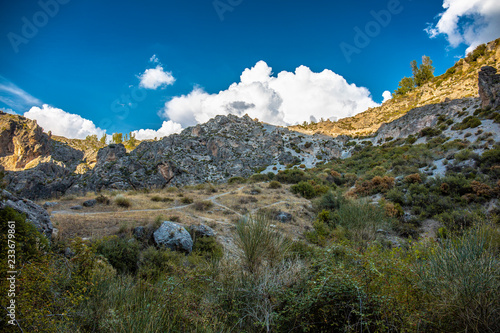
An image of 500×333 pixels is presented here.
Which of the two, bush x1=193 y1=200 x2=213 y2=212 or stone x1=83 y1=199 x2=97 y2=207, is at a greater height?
stone x1=83 y1=199 x2=97 y2=207

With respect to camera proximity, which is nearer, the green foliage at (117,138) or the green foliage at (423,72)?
the green foliage at (423,72)

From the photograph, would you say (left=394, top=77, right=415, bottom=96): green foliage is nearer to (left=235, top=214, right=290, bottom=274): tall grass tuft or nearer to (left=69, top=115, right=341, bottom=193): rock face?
(left=69, top=115, right=341, bottom=193): rock face

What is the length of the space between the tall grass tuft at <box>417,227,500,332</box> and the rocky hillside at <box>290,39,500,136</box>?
148 feet

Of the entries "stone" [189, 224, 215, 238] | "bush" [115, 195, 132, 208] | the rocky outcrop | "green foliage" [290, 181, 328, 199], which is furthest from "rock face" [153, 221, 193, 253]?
the rocky outcrop

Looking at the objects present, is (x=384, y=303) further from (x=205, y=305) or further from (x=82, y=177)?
(x=82, y=177)

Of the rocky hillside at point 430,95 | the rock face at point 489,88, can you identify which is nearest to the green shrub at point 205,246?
the rock face at point 489,88

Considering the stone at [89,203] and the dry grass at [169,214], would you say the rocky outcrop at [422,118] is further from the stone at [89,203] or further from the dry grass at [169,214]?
the stone at [89,203]

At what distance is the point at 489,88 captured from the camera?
25.1 meters

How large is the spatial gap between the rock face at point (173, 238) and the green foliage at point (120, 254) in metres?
1.35

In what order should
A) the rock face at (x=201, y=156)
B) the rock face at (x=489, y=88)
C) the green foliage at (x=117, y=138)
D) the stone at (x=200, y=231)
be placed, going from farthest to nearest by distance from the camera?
the green foliage at (x=117, y=138) → the rock face at (x=201, y=156) → the rock face at (x=489, y=88) → the stone at (x=200, y=231)

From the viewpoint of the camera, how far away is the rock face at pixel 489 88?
23766 mm

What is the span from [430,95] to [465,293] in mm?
60521

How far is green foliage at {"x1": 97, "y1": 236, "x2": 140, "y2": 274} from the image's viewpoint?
20.6ft

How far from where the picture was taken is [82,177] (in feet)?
134
